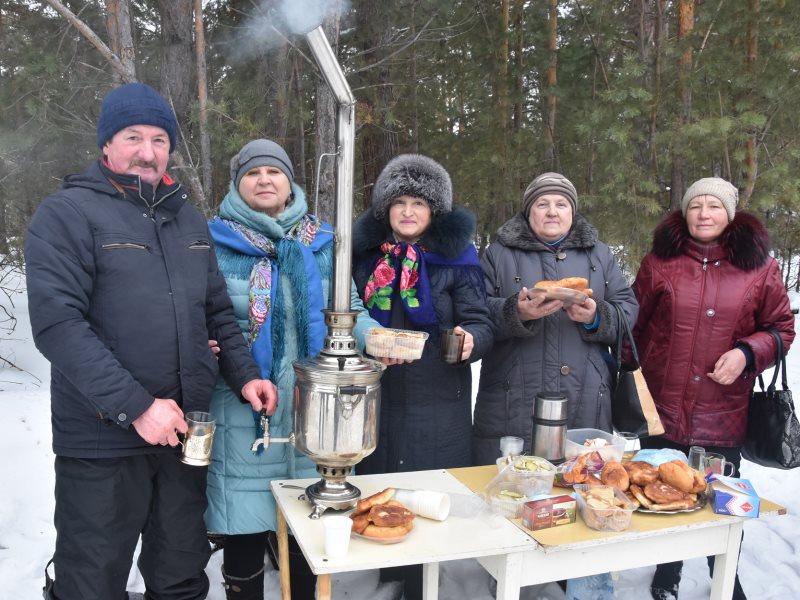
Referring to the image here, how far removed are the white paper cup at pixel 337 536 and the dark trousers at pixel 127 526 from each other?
2.26 feet

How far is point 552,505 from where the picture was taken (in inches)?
70.0

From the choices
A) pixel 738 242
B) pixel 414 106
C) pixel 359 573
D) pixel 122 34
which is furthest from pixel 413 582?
pixel 414 106

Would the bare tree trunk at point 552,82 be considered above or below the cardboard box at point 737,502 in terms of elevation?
above

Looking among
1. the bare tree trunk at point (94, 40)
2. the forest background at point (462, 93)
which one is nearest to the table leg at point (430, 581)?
the forest background at point (462, 93)

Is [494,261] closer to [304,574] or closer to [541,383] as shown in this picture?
[541,383]

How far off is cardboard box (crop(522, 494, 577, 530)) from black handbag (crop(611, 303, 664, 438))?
0.85 metres

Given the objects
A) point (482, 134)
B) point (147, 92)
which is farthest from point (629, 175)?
point (147, 92)

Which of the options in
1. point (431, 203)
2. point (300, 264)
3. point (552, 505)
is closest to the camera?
point (552, 505)

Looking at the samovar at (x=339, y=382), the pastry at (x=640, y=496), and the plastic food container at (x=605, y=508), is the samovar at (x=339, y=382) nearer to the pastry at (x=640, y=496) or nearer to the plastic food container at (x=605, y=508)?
the plastic food container at (x=605, y=508)

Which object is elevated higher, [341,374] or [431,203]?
[431,203]

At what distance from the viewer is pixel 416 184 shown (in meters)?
2.55

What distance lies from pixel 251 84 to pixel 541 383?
5275mm

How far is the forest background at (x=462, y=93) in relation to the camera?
5.29 m

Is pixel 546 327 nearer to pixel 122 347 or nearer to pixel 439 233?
pixel 439 233
